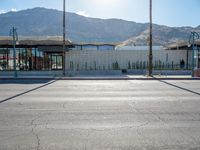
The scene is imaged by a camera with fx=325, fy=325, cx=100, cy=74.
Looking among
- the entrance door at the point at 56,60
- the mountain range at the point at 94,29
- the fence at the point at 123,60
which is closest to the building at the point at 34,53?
the entrance door at the point at 56,60

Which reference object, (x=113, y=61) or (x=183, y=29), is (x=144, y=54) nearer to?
(x=113, y=61)

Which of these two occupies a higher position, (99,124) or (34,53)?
(34,53)

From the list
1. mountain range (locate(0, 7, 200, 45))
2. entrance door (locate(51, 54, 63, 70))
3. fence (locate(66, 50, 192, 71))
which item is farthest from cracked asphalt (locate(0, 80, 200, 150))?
→ mountain range (locate(0, 7, 200, 45))

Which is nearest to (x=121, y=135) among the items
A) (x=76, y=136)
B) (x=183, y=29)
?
(x=76, y=136)

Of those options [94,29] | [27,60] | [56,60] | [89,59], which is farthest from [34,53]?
[94,29]

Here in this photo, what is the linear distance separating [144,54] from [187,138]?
30.3 meters

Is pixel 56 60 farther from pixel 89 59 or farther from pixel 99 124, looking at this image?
pixel 99 124

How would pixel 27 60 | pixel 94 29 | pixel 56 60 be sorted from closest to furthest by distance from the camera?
pixel 27 60, pixel 56 60, pixel 94 29

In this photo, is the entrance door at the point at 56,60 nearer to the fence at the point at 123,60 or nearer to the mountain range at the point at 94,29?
the fence at the point at 123,60

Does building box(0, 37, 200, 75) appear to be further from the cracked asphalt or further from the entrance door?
the cracked asphalt

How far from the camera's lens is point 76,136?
6.93 m

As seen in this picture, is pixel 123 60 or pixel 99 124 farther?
pixel 123 60

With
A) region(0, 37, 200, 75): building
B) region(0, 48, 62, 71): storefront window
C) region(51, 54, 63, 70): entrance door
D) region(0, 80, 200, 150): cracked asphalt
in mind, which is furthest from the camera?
region(51, 54, 63, 70): entrance door

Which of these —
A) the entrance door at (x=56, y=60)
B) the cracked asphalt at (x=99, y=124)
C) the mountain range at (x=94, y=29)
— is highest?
the mountain range at (x=94, y=29)
